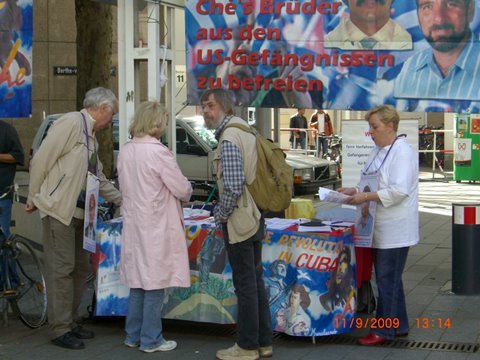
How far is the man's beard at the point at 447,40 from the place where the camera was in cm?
727

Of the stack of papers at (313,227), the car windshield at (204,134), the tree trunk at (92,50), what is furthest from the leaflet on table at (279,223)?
the car windshield at (204,134)

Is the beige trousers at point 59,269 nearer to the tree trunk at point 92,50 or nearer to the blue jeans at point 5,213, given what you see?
the blue jeans at point 5,213

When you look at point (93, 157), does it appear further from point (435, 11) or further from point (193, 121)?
point (193, 121)

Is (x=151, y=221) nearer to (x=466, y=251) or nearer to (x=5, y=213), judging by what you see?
(x=5, y=213)

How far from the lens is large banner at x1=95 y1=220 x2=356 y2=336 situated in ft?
20.8

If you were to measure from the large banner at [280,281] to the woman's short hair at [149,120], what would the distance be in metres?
0.86

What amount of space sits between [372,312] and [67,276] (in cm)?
254

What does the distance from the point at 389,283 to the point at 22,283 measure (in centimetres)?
294

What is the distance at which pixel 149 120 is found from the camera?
246 inches

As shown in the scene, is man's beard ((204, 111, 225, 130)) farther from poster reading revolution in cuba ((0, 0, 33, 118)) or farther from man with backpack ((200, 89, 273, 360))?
poster reading revolution in cuba ((0, 0, 33, 118))

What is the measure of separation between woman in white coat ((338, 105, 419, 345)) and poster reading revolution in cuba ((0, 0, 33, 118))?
2.87 metres

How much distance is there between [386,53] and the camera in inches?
294
